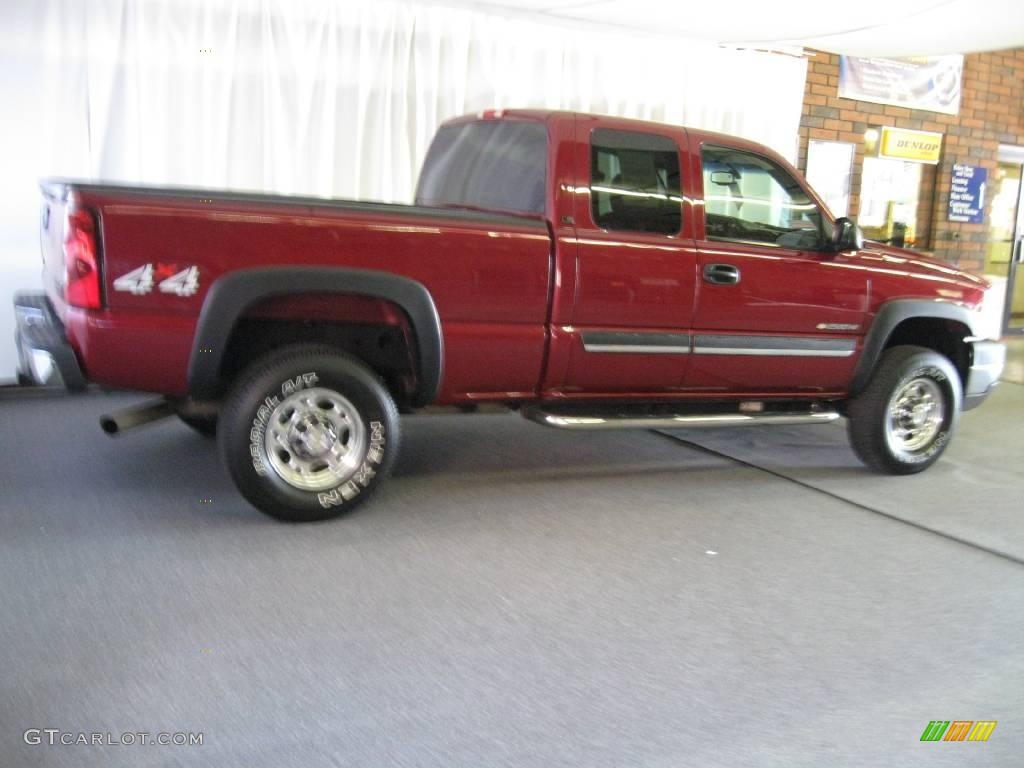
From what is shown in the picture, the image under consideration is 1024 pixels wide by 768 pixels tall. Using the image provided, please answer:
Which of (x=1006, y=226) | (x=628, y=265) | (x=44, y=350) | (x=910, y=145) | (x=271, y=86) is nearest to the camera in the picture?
(x=44, y=350)

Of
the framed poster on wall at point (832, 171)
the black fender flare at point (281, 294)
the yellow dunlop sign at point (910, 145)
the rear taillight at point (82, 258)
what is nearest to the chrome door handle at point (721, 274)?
the black fender flare at point (281, 294)

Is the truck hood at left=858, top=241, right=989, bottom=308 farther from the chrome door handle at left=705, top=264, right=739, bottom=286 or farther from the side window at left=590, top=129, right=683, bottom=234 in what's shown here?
the side window at left=590, top=129, right=683, bottom=234

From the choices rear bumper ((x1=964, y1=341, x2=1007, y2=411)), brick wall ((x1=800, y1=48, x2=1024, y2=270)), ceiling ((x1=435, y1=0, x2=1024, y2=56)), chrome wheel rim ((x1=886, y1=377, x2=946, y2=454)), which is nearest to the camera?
chrome wheel rim ((x1=886, y1=377, x2=946, y2=454))

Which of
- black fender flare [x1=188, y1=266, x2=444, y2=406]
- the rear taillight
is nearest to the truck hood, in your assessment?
black fender flare [x1=188, y1=266, x2=444, y2=406]

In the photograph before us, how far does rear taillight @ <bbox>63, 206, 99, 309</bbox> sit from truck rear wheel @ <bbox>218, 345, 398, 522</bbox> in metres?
0.74

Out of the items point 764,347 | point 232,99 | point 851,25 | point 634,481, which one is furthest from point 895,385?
point 232,99

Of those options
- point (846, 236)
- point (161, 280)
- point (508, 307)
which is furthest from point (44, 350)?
point (846, 236)

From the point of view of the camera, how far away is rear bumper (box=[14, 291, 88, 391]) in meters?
3.94

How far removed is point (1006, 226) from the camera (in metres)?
11.8

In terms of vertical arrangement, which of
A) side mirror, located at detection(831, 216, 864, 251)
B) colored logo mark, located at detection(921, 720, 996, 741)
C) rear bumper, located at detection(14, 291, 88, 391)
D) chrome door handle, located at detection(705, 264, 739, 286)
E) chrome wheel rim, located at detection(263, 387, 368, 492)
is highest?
side mirror, located at detection(831, 216, 864, 251)

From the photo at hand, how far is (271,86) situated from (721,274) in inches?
154

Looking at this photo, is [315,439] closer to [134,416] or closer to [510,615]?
[134,416]

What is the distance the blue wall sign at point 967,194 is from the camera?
36.2 ft

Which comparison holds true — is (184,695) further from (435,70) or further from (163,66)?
(435,70)
